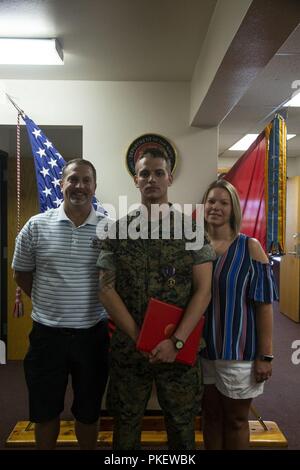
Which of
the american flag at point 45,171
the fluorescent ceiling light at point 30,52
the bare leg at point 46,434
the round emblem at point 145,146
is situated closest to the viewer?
the bare leg at point 46,434

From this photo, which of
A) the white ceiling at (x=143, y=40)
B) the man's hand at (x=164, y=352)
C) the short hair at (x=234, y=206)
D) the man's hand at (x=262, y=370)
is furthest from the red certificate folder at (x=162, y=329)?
the white ceiling at (x=143, y=40)

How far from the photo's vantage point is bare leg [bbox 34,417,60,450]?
1.72 m

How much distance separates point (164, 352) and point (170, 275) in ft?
0.96

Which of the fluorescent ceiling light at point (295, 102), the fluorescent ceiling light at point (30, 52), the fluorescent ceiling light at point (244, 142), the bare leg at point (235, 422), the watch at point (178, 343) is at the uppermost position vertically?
the fluorescent ceiling light at point (244, 142)

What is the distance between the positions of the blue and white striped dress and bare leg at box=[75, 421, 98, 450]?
2.11 feet

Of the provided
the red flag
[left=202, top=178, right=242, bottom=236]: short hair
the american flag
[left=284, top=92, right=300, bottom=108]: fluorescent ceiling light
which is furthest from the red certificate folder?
[left=284, top=92, right=300, bottom=108]: fluorescent ceiling light

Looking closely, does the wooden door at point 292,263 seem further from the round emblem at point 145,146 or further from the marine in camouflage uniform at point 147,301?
the marine in camouflage uniform at point 147,301

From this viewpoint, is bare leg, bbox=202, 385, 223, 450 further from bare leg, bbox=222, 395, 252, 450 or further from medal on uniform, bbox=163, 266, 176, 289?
medal on uniform, bbox=163, 266, 176, 289

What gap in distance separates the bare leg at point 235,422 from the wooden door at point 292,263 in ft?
12.8

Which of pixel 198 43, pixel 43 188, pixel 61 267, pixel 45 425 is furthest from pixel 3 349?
pixel 198 43

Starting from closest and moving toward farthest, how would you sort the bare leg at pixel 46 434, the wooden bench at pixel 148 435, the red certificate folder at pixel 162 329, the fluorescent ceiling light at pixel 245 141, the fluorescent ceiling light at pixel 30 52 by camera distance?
the red certificate folder at pixel 162 329 < the bare leg at pixel 46 434 < the fluorescent ceiling light at pixel 30 52 < the wooden bench at pixel 148 435 < the fluorescent ceiling light at pixel 245 141

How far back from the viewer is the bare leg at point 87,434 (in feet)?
5.76

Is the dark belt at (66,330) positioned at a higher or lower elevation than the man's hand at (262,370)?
higher

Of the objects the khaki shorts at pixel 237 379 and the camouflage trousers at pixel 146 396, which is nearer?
the camouflage trousers at pixel 146 396
